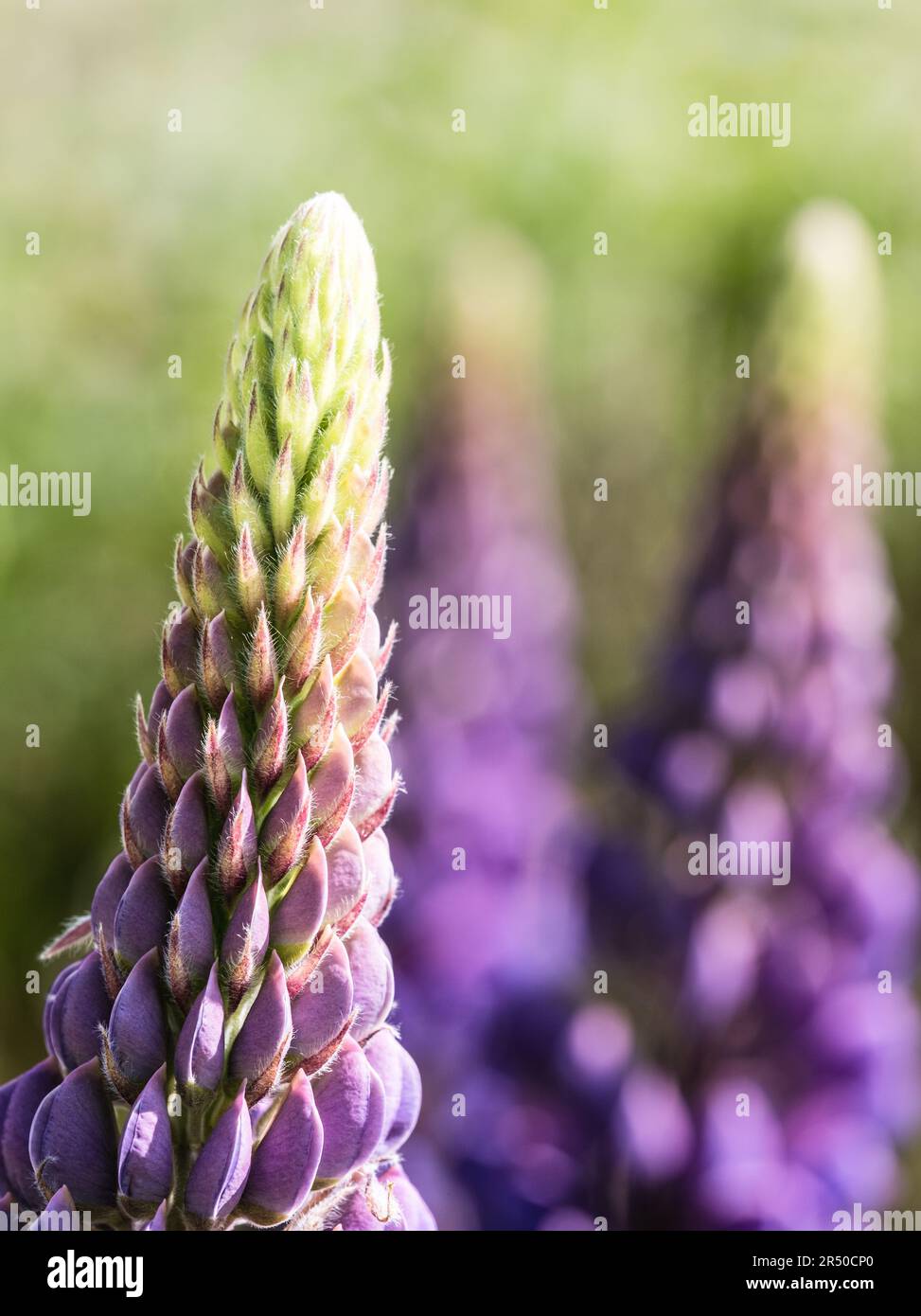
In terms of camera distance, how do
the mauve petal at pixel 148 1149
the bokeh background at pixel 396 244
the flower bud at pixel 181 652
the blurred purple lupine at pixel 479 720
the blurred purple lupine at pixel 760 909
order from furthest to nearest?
the bokeh background at pixel 396 244 → the blurred purple lupine at pixel 479 720 → the blurred purple lupine at pixel 760 909 → the flower bud at pixel 181 652 → the mauve petal at pixel 148 1149

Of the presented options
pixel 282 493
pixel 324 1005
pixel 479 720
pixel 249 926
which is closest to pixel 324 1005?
pixel 324 1005

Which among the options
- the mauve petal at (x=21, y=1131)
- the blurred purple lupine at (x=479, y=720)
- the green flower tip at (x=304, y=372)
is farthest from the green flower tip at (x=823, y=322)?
the mauve petal at (x=21, y=1131)

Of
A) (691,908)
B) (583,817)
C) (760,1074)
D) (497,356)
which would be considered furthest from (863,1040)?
(497,356)

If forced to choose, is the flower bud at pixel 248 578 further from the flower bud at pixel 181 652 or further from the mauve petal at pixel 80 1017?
the mauve petal at pixel 80 1017

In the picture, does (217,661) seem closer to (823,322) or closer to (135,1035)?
(135,1035)
